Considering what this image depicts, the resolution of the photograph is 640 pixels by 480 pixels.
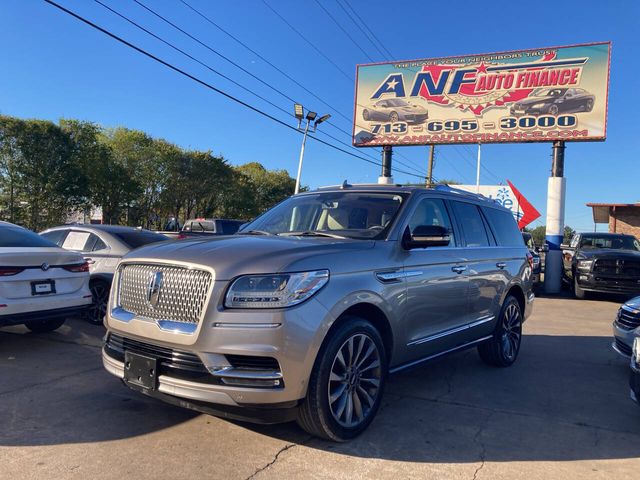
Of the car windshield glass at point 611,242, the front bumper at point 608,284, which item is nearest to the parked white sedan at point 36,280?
the front bumper at point 608,284

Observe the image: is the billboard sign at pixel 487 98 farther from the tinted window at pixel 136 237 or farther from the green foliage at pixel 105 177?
the green foliage at pixel 105 177

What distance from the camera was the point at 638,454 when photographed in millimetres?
3764

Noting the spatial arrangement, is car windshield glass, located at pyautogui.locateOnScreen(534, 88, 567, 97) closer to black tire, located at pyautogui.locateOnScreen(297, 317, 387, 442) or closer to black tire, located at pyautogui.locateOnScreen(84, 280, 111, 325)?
black tire, located at pyautogui.locateOnScreen(84, 280, 111, 325)

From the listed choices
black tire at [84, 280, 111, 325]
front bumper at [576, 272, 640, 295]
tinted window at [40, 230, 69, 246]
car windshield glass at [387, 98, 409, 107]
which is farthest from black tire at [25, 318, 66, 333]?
car windshield glass at [387, 98, 409, 107]

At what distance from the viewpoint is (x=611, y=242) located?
14711mm

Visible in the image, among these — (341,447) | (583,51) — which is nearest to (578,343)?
(341,447)

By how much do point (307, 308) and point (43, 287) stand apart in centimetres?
426

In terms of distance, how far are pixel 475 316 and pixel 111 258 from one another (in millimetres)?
5258

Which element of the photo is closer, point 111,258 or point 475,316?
point 475,316

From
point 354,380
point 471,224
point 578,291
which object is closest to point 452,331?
point 471,224

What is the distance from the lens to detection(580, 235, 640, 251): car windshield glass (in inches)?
568

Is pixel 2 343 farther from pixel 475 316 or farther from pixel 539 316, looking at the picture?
pixel 539 316

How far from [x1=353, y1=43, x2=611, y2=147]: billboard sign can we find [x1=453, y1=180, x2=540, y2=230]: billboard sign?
244cm

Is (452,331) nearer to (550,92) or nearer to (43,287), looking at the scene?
(43,287)
